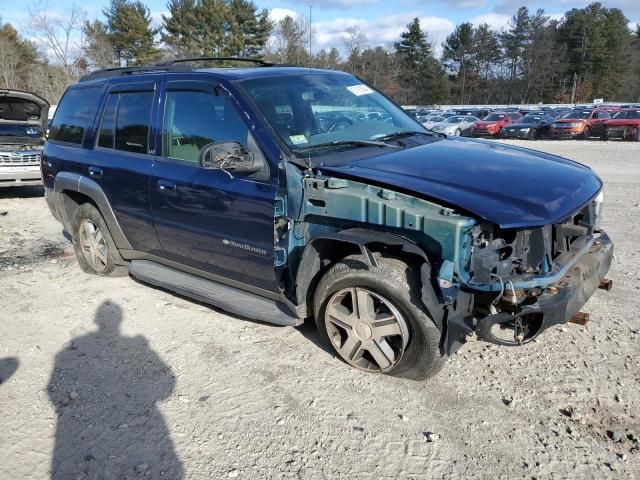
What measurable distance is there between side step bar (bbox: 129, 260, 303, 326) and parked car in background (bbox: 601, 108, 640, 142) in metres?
23.0

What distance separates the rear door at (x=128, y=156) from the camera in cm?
430

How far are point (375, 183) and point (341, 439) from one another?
4.82 feet

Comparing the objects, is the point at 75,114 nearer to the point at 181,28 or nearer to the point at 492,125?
the point at 492,125

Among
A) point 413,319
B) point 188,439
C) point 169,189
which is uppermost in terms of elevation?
point 169,189

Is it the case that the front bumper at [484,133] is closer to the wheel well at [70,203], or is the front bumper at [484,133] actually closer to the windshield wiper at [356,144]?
the wheel well at [70,203]

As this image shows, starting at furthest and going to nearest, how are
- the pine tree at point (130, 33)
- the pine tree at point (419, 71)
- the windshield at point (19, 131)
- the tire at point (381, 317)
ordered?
the pine tree at point (419, 71) → the pine tree at point (130, 33) → the windshield at point (19, 131) → the tire at point (381, 317)

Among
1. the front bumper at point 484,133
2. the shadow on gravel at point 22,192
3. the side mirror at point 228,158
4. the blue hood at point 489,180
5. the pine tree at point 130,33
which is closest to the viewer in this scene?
the blue hood at point 489,180

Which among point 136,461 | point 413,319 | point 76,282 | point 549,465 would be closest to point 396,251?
point 413,319

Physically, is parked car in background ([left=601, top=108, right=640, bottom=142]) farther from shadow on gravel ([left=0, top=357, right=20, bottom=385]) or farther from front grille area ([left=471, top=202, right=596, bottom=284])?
shadow on gravel ([left=0, top=357, right=20, bottom=385])

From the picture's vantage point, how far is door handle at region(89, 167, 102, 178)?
15.6 feet

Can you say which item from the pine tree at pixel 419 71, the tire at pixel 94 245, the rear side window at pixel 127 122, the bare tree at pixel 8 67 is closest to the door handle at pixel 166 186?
the rear side window at pixel 127 122

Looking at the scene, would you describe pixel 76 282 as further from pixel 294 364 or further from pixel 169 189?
pixel 294 364

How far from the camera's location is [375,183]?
9.96ft

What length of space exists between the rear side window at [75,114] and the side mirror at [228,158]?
2298 millimetres
